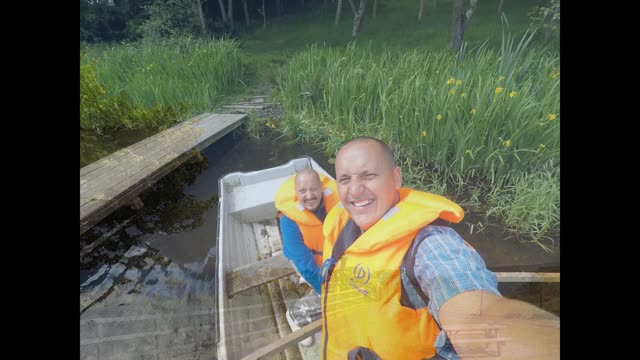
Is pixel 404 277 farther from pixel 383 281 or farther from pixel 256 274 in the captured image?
pixel 256 274

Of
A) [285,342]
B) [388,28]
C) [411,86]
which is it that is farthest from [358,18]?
[285,342]

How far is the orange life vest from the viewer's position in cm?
101

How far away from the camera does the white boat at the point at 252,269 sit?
1.14 meters

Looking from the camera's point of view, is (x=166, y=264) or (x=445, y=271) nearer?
(x=445, y=271)

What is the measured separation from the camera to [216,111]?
1168 mm

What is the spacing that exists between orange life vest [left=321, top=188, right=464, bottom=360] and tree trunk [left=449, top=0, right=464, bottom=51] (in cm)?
50

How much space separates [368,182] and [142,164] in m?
0.76

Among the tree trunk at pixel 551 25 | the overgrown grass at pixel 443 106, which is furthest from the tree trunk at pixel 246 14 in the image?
the tree trunk at pixel 551 25

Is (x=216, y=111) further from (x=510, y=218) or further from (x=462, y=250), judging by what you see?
(x=510, y=218)

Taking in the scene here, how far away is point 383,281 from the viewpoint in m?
1.01

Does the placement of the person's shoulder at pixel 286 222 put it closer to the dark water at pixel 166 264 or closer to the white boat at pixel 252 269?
the white boat at pixel 252 269

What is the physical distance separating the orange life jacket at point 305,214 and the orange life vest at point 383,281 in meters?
0.04
